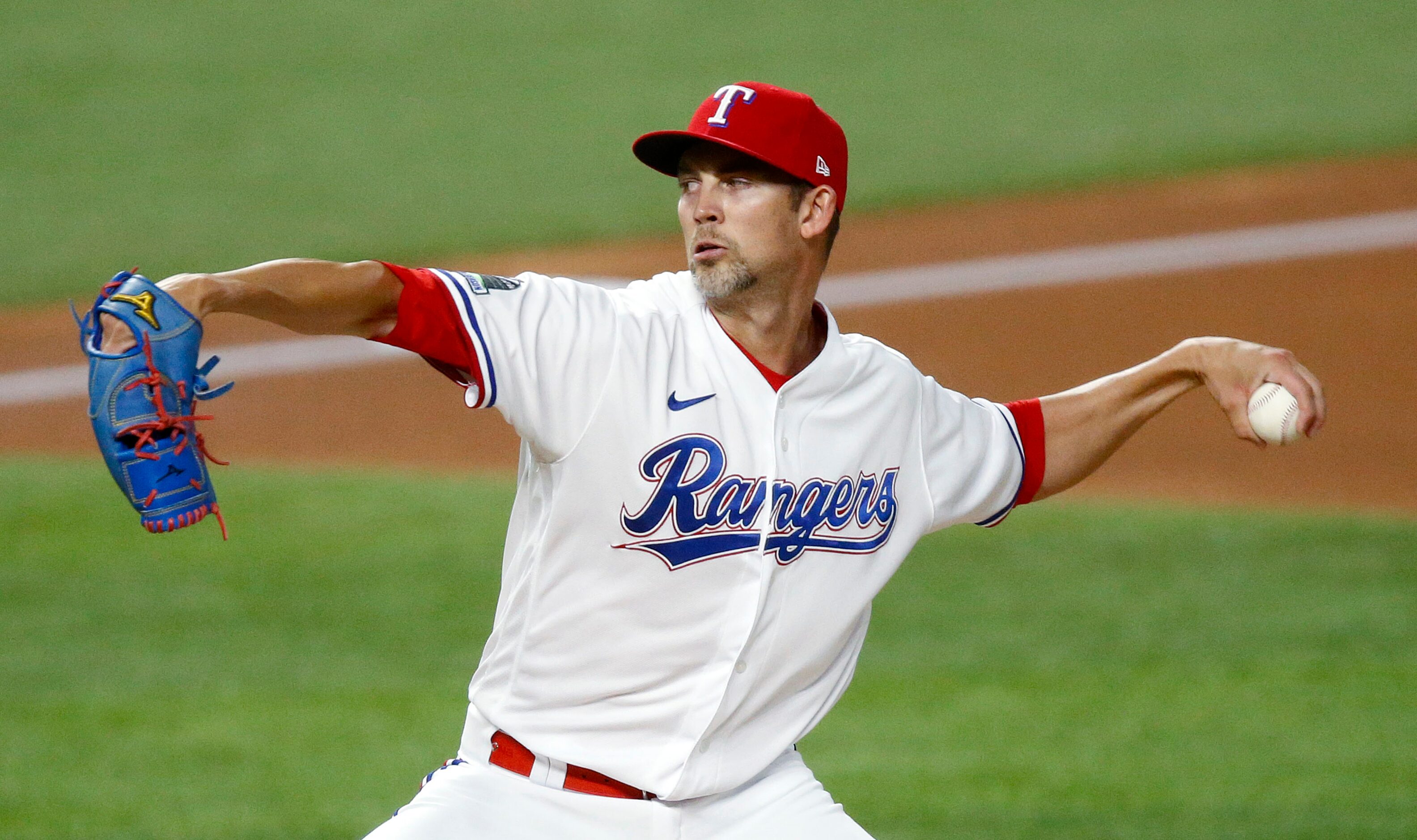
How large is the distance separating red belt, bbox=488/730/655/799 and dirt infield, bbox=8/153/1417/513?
606 centimetres

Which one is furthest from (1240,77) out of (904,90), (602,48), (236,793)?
(236,793)

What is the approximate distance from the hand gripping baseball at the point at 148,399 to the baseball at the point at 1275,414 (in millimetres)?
2135

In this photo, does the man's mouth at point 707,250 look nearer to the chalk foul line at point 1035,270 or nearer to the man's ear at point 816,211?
the man's ear at point 816,211

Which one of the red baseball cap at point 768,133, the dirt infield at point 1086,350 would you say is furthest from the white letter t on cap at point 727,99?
the dirt infield at point 1086,350

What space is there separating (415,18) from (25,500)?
822 cm

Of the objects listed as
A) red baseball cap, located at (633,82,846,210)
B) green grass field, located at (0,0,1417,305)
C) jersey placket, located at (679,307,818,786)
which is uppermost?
green grass field, located at (0,0,1417,305)

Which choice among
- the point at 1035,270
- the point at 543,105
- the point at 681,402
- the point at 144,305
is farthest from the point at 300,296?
the point at 543,105

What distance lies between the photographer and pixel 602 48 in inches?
604

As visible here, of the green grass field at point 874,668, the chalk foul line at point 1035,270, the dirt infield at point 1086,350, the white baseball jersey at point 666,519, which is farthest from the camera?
the chalk foul line at point 1035,270

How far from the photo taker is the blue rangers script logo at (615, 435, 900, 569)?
342 cm

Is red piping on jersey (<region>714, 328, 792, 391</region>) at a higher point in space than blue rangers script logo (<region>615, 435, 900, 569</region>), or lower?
higher

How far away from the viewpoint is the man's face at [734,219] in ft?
11.7

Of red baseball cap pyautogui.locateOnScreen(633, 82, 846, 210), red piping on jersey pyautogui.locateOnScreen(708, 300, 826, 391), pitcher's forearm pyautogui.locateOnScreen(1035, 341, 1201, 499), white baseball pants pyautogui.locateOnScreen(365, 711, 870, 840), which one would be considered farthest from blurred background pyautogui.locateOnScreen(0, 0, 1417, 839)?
red baseball cap pyautogui.locateOnScreen(633, 82, 846, 210)

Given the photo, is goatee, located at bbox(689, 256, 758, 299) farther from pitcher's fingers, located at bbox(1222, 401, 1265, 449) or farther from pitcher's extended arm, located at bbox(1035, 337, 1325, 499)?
pitcher's fingers, located at bbox(1222, 401, 1265, 449)
